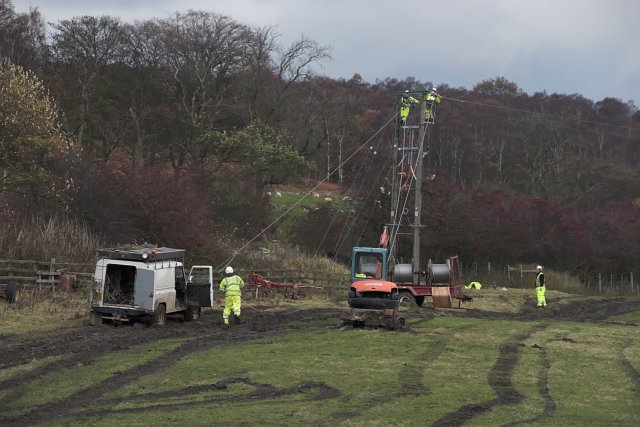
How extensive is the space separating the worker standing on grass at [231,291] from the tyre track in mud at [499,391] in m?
8.46

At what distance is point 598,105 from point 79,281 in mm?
105305

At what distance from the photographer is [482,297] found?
45125mm

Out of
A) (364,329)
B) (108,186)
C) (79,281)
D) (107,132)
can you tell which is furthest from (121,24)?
(364,329)

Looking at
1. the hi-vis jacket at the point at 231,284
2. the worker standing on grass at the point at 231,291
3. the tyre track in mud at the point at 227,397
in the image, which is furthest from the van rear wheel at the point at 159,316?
the tyre track in mud at the point at 227,397

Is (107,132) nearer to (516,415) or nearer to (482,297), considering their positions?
(482,297)

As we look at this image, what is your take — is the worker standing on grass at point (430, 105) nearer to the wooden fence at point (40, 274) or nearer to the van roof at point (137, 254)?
the wooden fence at point (40, 274)

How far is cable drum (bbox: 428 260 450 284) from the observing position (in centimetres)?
3728

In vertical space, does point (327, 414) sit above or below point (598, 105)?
below

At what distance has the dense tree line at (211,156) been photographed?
43.5m

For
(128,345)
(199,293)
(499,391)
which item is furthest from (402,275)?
(499,391)

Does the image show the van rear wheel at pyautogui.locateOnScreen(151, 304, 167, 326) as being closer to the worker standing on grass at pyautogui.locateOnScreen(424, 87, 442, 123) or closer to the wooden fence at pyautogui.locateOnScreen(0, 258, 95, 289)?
the wooden fence at pyautogui.locateOnScreen(0, 258, 95, 289)

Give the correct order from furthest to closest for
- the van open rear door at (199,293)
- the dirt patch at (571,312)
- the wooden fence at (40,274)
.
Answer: the dirt patch at (571,312) → the wooden fence at (40,274) → the van open rear door at (199,293)

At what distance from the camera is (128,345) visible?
2269 cm

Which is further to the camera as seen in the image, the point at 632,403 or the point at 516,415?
the point at 632,403
